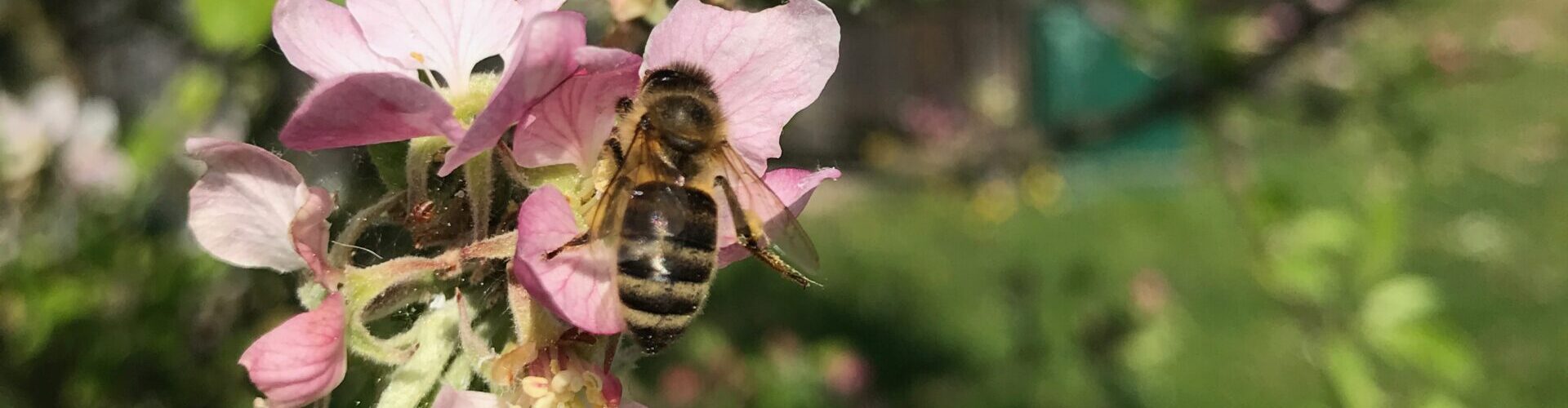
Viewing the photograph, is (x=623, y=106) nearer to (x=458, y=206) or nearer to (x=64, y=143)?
(x=458, y=206)

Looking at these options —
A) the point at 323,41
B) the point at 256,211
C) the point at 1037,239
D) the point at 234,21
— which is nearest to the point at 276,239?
the point at 256,211

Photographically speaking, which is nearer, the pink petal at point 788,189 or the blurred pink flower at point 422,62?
the blurred pink flower at point 422,62

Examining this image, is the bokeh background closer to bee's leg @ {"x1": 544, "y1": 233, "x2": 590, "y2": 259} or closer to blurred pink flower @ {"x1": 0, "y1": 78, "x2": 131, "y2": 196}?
blurred pink flower @ {"x1": 0, "y1": 78, "x2": 131, "y2": 196}

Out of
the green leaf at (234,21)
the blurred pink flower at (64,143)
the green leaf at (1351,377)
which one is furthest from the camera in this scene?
the blurred pink flower at (64,143)

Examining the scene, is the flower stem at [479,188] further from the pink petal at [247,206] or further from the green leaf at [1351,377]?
the green leaf at [1351,377]

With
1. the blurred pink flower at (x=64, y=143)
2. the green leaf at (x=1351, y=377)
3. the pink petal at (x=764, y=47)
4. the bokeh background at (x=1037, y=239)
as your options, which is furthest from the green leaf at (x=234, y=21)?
the green leaf at (x=1351, y=377)

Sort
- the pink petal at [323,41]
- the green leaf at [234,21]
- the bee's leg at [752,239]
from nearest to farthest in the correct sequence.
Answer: the pink petal at [323,41]
the bee's leg at [752,239]
the green leaf at [234,21]

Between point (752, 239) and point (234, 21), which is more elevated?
point (752, 239)

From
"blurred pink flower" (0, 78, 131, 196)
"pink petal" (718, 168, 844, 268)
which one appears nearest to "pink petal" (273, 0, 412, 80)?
"pink petal" (718, 168, 844, 268)
